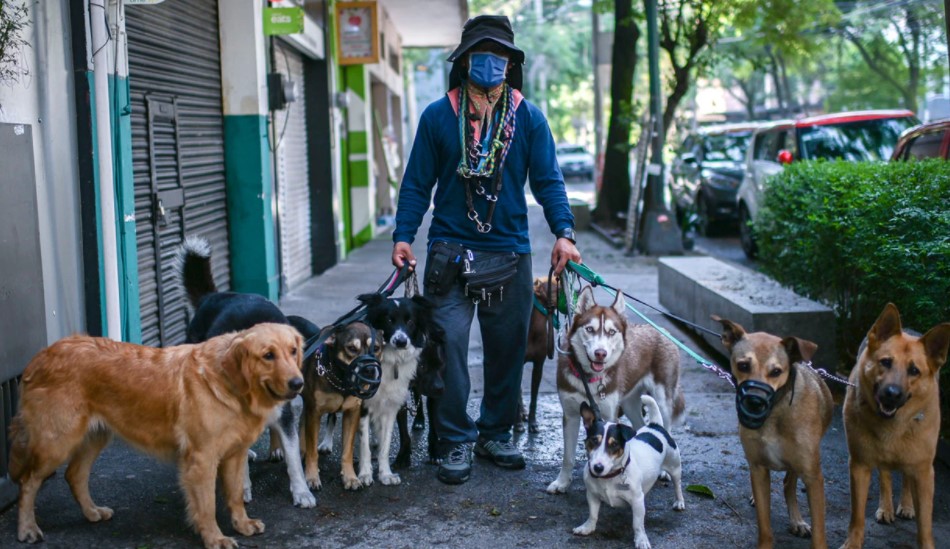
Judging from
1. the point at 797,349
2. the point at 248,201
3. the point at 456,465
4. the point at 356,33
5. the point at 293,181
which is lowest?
the point at 456,465

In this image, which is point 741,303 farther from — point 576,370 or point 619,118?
point 619,118

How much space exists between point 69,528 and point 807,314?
16.6 ft

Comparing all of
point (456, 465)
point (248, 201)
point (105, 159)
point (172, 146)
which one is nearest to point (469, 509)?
point (456, 465)

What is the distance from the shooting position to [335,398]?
525 cm

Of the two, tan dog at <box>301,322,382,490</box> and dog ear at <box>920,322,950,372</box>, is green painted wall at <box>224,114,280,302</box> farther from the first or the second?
dog ear at <box>920,322,950,372</box>

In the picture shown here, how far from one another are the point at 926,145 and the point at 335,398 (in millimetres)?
7469

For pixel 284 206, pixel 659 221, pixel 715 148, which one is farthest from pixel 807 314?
pixel 715 148

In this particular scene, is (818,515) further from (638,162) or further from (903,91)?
(903,91)

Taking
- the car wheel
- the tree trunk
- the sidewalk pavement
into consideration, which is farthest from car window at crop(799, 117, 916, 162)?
the sidewalk pavement

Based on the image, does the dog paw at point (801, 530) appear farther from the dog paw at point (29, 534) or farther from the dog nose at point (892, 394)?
the dog paw at point (29, 534)

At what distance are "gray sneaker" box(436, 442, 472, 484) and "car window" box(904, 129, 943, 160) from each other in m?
6.36

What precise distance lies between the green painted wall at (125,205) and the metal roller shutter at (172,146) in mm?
366

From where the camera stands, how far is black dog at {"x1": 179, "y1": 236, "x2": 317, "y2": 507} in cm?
512

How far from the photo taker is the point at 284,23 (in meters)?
10.0
